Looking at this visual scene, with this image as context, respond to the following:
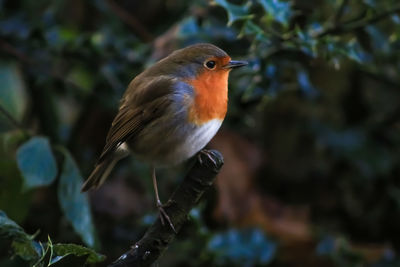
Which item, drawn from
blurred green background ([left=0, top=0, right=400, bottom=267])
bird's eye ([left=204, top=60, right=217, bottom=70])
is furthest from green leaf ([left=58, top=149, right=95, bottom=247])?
bird's eye ([left=204, top=60, right=217, bottom=70])

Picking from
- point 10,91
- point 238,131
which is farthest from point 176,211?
point 238,131

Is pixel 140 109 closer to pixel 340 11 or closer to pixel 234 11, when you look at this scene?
pixel 234 11

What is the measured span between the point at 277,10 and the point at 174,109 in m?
0.54

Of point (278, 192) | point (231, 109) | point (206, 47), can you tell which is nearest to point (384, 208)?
point (278, 192)

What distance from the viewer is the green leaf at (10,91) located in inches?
138

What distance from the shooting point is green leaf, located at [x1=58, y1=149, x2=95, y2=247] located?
2.58 meters

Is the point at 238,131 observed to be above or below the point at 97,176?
below

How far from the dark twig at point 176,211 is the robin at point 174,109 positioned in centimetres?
31

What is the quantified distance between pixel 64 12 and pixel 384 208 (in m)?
2.33

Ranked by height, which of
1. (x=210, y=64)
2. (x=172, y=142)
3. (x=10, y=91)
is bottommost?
(x=10, y=91)

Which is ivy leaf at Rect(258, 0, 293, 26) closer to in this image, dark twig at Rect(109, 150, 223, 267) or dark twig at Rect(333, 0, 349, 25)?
dark twig at Rect(333, 0, 349, 25)

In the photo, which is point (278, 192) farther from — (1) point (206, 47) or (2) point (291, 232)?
(1) point (206, 47)

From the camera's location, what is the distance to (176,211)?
1.97 metres

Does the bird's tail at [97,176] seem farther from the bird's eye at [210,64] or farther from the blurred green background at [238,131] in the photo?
the bird's eye at [210,64]
